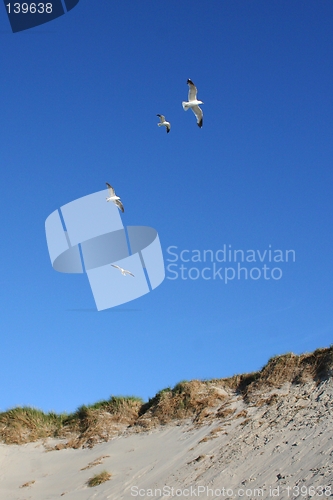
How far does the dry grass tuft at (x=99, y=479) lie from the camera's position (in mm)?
13453

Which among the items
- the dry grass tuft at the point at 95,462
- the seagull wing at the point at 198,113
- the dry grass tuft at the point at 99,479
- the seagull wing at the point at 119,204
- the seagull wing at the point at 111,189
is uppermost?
the seagull wing at the point at 198,113

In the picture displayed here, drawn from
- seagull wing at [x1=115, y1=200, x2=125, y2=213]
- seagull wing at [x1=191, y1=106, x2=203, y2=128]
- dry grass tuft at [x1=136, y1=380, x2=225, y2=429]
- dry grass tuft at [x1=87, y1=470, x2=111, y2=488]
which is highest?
seagull wing at [x1=191, y1=106, x2=203, y2=128]

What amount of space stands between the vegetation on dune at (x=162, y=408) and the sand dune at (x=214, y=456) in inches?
4.1

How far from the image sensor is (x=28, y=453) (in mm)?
16000

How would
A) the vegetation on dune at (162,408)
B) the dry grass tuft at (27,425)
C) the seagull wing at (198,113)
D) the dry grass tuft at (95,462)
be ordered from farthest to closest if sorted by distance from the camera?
1. the seagull wing at (198,113)
2. the dry grass tuft at (27,425)
3. the vegetation on dune at (162,408)
4. the dry grass tuft at (95,462)

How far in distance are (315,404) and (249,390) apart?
95.4 inches

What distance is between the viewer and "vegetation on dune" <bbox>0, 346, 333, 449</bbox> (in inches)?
585

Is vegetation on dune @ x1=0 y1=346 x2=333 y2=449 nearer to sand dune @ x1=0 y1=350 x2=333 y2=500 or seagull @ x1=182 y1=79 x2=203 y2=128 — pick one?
sand dune @ x1=0 y1=350 x2=333 y2=500

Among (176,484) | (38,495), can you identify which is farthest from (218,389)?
(38,495)

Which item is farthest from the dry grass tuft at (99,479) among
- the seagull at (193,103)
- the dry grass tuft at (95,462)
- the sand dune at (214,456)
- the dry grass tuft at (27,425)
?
the seagull at (193,103)

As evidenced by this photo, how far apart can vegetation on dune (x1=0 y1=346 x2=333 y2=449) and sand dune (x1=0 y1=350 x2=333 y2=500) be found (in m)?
0.10

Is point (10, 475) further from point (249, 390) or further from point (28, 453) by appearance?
point (249, 390)

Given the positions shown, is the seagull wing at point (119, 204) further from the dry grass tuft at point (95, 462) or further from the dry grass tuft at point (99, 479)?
the dry grass tuft at point (99, 479)

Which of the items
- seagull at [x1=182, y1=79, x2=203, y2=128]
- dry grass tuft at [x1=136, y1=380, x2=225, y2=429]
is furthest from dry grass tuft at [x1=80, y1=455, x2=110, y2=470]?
seagull at [x1=182, y1=79, x2=203, y2=128]
